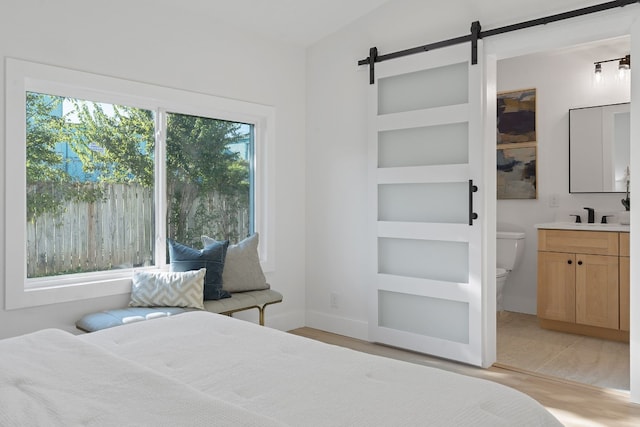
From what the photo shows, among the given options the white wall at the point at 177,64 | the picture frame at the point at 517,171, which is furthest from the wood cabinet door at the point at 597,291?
the white wall at the point at 177,64

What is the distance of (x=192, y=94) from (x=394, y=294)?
211 cm

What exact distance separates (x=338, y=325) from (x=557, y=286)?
1859 mm

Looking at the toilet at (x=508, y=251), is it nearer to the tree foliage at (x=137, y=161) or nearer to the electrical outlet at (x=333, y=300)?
the electrical outlet at (x=333, y=300)

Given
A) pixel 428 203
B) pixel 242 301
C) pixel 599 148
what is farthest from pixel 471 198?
pixel 599 148

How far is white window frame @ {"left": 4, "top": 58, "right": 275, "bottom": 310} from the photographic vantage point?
291cm

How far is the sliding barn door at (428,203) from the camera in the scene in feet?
11.6

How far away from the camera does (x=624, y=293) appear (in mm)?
4004

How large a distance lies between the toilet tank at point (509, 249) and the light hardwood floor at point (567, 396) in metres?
1.68

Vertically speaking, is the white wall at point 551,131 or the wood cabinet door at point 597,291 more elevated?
the white wall at point 551,131

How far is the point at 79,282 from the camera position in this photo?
328 centimetres

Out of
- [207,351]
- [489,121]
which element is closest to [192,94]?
[489,121]

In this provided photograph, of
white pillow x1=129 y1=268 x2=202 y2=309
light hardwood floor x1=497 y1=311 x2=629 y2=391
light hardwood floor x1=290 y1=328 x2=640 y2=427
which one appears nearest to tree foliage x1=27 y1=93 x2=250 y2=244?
white pillow x1=129 y1=268 x2=202 y2=309

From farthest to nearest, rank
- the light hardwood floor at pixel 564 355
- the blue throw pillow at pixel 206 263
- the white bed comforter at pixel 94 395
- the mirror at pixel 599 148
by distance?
the mirror at pixel 599 148 < the blue throw pillow at pixel 206 263 < the light hardwood floor at pixel 564 355 < the white bed comforter at pixel 94 395

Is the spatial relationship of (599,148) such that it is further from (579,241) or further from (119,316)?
(119,316)
